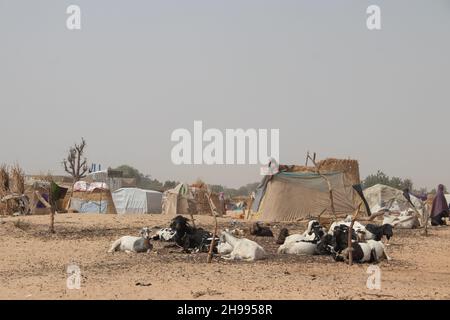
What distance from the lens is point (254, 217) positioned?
2738 cm

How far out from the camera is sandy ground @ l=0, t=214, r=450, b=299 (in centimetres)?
785

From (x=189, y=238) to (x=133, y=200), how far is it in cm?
2445

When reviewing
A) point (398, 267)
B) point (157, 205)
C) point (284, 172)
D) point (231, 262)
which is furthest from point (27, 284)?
point (157, 205)

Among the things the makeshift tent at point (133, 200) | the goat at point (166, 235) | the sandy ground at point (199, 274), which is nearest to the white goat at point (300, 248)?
the sandy ground at point (199, 274)

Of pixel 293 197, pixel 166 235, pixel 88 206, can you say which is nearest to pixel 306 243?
pixel 166 235

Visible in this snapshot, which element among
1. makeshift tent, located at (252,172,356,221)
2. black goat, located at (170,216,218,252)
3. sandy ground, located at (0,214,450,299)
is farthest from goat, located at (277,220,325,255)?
makeshift tent, located at (252,172,356,221)

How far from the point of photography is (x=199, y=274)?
376 inches

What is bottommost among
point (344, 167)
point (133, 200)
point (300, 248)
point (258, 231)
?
point (133, 200)

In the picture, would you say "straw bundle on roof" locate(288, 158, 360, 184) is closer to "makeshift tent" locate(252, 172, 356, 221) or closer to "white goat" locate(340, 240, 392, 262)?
"makeshift tent" locate(252, 172, 356, 221)

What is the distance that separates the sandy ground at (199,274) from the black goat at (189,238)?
1.03ft

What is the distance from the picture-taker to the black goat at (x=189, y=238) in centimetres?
1301

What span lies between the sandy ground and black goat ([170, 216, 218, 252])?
1.03ft

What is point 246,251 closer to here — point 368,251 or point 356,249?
point 356,249
